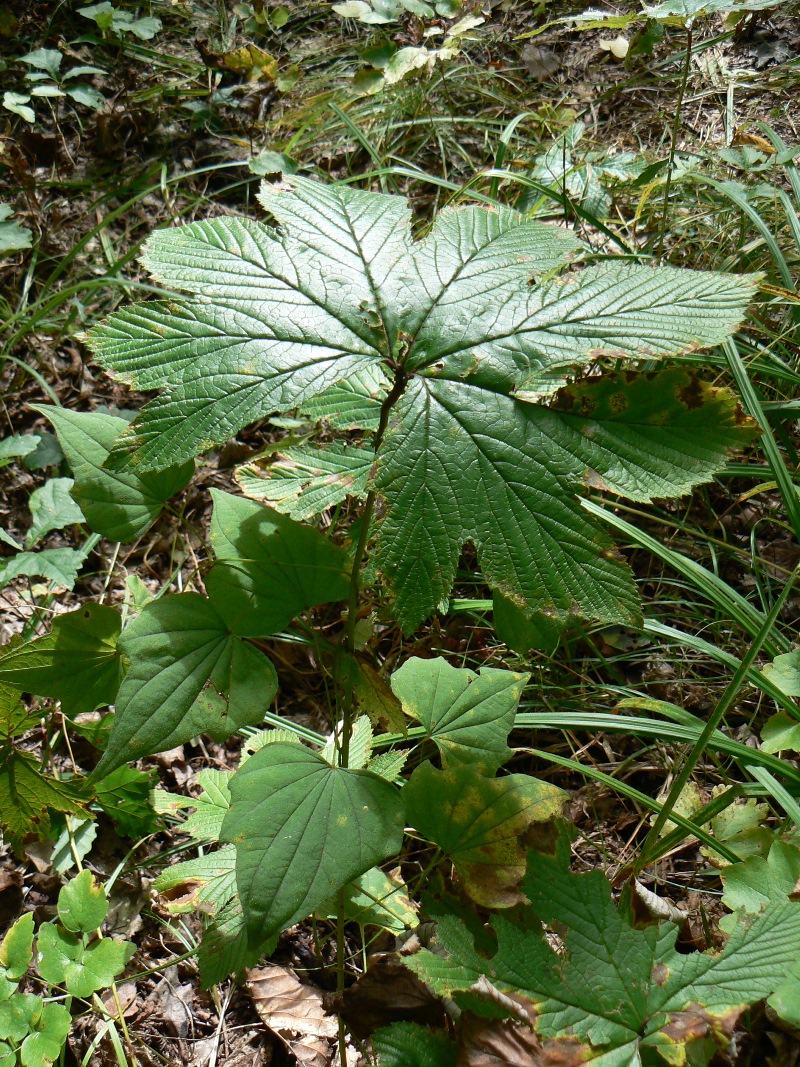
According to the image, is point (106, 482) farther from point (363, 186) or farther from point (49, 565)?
point (363, 186)

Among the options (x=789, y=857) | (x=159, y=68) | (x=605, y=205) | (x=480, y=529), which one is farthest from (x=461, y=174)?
(x=789, y=857)

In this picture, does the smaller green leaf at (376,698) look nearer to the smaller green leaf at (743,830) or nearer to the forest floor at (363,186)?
the forest floor at (363,186)

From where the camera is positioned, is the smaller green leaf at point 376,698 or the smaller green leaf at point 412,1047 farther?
the smaller green leaf at point 376,698

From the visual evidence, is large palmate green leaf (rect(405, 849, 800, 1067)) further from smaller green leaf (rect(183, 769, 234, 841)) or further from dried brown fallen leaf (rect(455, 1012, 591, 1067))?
smaller green leaf (rect(183, 769, 234, 841))

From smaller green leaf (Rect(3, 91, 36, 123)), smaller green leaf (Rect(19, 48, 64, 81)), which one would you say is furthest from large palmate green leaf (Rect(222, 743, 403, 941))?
smaller green leaf (Rect(19, 48, 64, 81))

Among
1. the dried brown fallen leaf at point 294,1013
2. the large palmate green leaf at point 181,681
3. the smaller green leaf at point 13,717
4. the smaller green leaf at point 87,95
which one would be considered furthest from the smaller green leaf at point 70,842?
the smaller green leaf at point 87,95

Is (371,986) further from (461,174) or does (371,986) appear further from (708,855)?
(461,174)
